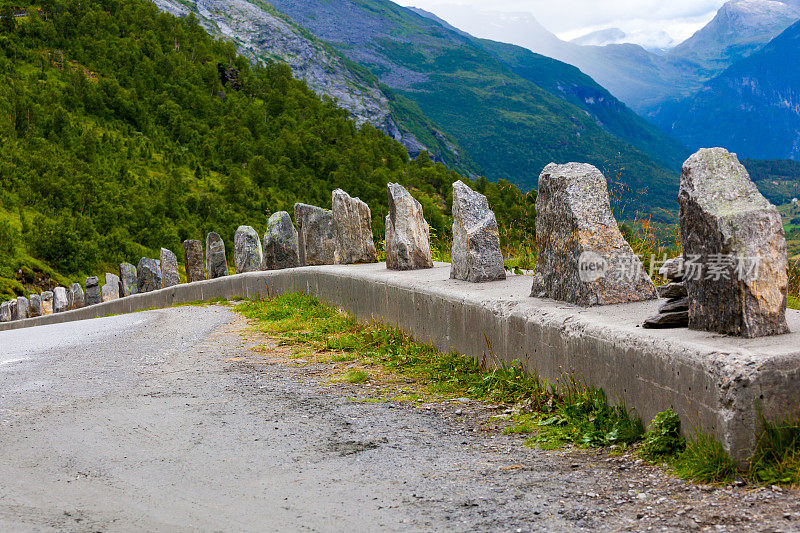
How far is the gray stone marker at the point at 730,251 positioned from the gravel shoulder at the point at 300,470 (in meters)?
0.96

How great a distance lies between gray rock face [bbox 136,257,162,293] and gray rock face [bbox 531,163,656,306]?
1463 cm

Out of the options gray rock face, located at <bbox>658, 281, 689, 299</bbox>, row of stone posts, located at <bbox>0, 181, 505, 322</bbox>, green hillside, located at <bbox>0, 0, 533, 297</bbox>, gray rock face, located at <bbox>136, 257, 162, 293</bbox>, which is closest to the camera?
gray rock face, located at <bbox>658, 281, 689, 299</bbox>

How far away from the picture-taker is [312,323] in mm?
9727

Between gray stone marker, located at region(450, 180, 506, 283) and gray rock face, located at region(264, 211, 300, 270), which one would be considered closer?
gray stone marker, located at region(450, 180, 506, 283)

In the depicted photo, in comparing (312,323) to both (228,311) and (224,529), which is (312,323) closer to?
(228,311)

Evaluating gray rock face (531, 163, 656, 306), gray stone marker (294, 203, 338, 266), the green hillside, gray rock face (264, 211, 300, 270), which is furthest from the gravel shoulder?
the green hillside

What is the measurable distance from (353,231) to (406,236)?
2535 millimetres

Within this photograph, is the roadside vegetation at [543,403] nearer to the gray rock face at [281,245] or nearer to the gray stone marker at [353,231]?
the gray stone marker at [353,231]

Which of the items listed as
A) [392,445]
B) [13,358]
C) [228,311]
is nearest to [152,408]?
[392,445]

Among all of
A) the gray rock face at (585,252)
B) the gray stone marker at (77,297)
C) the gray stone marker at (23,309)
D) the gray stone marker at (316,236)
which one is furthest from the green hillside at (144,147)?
the gray rock face at (585,252)

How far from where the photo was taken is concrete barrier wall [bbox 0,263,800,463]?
3.43 meters

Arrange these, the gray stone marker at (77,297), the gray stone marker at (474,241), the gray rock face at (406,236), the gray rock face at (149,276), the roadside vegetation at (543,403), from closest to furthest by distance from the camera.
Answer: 1. the roadside vegetation at (543,403)
2. the gray stone marker at (474,241)
3. the gray rock face at (406,236)
4. the gray rock face at (149,276)
5. the gray stone marker at (77,297)

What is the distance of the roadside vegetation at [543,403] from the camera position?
3.41 metres

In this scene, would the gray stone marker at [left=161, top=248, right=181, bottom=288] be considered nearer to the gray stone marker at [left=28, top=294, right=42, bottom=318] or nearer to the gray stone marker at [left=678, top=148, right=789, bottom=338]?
the gray stone marker at [left=28, top=294, right=42, bottom=318]
